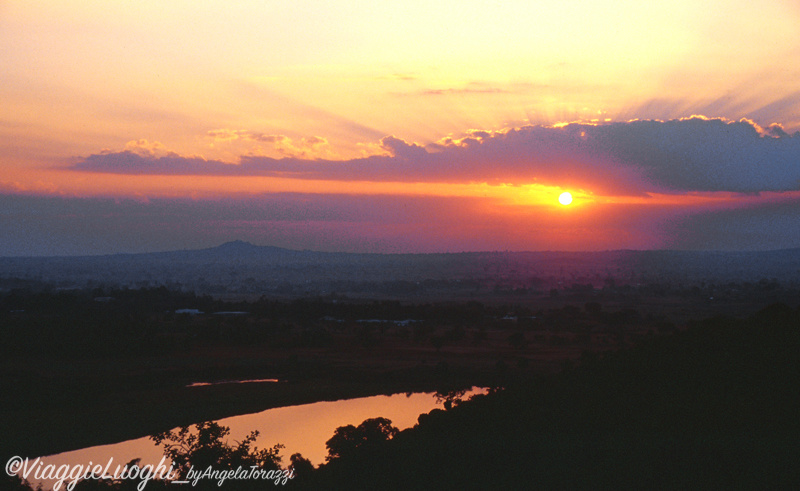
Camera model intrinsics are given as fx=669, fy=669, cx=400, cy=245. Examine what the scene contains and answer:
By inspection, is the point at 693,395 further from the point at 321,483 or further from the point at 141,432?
the point at 141,432

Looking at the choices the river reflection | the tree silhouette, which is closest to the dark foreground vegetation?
the tree silhouette

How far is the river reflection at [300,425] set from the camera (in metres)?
24.5

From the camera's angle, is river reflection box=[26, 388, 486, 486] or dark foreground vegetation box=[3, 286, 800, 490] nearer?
dark foreground vegetation box=[3, 286, 800, 490]

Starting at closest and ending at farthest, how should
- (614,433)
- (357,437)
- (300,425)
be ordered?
(614,433)
(357,437)
(300,425)

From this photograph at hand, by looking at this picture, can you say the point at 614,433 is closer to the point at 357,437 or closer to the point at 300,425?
the point at 357,437

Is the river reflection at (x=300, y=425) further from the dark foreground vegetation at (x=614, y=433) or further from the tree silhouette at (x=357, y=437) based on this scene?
the dark foreground vegetation at (x=614, y=433)

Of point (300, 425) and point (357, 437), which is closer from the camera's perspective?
point (357, 437)

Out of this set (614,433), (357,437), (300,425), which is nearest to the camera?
(614,433)

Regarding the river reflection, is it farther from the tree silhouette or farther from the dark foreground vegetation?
the dark foreground vegetation

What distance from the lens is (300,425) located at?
2936 cm

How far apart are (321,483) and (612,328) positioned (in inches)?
2075

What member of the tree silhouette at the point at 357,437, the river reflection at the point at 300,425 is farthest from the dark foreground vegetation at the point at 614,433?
the river reflection at the point at 300,425

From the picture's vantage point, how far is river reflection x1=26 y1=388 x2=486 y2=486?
24516mm

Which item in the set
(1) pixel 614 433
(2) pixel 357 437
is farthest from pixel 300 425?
(1) pixel 614 433
